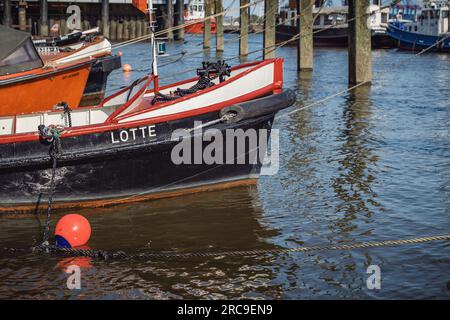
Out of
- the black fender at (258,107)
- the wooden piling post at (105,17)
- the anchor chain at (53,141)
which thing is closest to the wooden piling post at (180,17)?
the wooden piling post at (105,17)

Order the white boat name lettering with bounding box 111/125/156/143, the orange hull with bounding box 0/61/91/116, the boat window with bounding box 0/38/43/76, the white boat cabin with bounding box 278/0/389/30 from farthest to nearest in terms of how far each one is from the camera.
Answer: the white boat cabin with bounding box 278/0/389/30 < the orange hull with bounding box 0/61/91/116 < the boat window with bounding box 0/38/43/76 < the white boat name lettering with bounding box 111/125/156/143

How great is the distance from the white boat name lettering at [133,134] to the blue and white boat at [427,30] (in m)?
39.5

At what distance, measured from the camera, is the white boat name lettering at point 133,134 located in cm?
1030

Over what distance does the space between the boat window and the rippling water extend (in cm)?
542

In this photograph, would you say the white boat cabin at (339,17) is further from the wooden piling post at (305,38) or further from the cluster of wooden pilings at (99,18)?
the wooden piling post at (305,38)

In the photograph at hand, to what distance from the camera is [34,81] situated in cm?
1695

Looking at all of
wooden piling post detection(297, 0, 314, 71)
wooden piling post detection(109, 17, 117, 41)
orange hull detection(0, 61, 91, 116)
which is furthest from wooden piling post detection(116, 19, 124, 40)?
orange hull detection(0, 61, 91, 116)

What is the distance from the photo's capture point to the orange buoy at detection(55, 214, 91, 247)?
29.3ft

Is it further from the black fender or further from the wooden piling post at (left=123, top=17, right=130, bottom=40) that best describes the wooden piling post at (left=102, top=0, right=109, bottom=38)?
the black fender

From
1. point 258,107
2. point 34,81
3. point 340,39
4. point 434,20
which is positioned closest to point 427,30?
point 434,20

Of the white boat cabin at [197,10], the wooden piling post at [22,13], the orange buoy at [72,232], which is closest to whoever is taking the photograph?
the orange buoy at [72,232]

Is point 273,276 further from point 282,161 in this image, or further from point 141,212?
point 282,161

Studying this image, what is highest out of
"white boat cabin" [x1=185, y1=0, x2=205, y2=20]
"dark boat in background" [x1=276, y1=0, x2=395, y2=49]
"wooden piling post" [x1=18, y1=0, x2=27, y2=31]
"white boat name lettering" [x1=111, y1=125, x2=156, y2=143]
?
"white boat cabin" [x1=185, y1=0, x2=205, y2=20]

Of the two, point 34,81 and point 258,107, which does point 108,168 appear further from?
point 34,81
